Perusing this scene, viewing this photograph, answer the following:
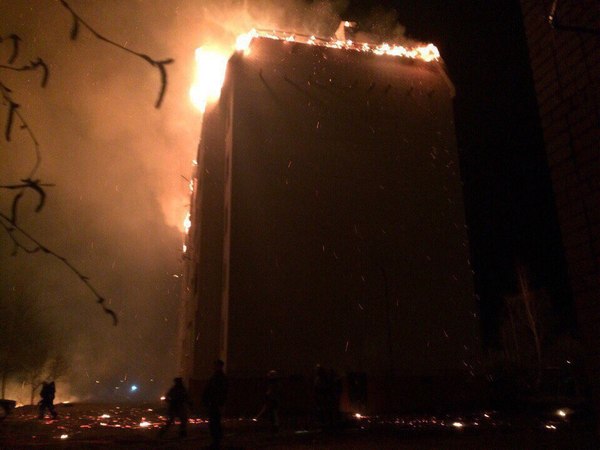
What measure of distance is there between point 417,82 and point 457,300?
38.3 feet

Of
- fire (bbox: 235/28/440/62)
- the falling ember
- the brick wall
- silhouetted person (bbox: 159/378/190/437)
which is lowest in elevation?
silhouetted person (bbox: 159/378/190/437)

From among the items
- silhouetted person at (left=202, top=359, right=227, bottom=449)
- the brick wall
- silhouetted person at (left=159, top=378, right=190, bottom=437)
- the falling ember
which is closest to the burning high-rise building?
the falling ember

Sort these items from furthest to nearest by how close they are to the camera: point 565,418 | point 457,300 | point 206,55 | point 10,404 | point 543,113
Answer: point 206,55
point 457,300
point 10,404
point 565,418
point 543,113

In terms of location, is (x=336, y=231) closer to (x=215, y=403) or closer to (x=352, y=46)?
(x=352, y=46)

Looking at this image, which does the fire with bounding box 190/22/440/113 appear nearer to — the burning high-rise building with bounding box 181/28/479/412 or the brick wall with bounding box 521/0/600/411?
the burning high-rise building with bounding box 181/28/479/412

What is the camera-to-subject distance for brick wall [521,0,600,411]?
3.70 metres

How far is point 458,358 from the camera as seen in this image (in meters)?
22.3

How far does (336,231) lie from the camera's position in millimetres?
22953

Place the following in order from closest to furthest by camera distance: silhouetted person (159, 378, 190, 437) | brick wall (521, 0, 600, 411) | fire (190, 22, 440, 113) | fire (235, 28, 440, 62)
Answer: brick wall (521, 0, 600, 411), silhouetted person (159, 378, 190, 437), fire (235, 28, 440, 62), fire (190, 22, 440, 113)

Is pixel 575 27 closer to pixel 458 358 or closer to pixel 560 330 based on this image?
pixel 458 358

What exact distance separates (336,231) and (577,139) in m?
19.1

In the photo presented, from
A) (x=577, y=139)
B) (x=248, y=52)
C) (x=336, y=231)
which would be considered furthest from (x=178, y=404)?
(x=248, y=52)

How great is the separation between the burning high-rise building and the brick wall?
56.1ft

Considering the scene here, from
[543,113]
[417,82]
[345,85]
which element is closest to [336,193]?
[345,85]
